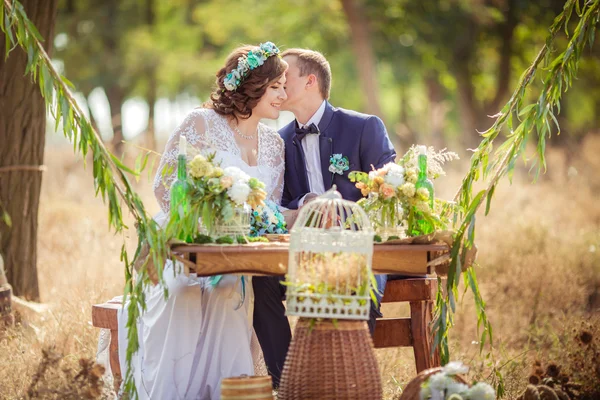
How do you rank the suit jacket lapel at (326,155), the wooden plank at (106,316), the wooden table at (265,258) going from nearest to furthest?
the wooden table at (265,258), the wooden plank at (106,316), the suit jacket lapel at (326,155)

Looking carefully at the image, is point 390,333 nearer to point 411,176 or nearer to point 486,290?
point 411,176

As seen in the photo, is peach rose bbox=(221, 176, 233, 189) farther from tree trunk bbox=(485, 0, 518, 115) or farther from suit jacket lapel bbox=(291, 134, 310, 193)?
tree trunk bbox=(485, 0, 518, 115)

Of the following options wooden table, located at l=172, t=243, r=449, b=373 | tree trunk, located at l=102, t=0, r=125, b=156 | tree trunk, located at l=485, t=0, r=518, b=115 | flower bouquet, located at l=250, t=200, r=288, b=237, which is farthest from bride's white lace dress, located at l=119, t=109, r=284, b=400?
tree trunk, located at l=102, t=0, r=125, b=156

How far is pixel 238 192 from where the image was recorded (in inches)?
151

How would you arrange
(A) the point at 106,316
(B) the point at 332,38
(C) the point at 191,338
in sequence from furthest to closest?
(B) the point at 332,38
(A) the point at 106,316
(C) the point at 191,338

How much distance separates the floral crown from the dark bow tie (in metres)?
0.58

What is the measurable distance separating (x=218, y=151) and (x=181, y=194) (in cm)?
116

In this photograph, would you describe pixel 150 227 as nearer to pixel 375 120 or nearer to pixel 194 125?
pixel 194 125

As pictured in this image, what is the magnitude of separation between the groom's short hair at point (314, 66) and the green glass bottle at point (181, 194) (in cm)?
167

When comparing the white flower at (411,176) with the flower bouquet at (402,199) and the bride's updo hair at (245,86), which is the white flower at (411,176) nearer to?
the flower bouquet at (402,199)

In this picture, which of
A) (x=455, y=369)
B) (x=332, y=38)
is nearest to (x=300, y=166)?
(x=455, y=369)

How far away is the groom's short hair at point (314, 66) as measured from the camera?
214 inches

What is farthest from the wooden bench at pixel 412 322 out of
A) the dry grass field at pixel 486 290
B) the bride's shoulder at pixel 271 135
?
the bride's shoulder at pixel 271 135

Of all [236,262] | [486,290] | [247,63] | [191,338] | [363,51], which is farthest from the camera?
[363,51]
